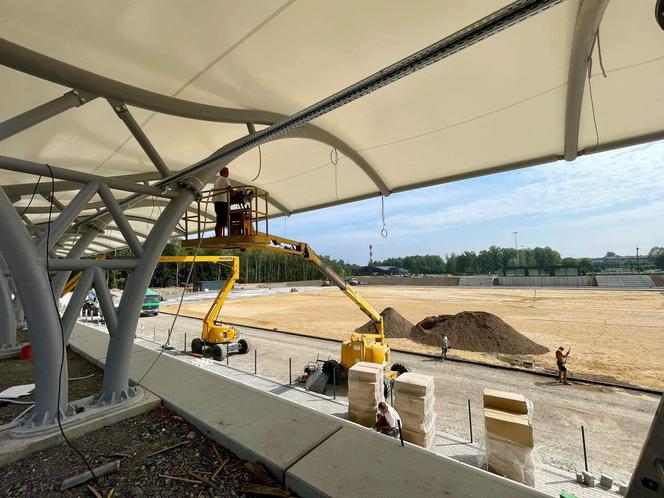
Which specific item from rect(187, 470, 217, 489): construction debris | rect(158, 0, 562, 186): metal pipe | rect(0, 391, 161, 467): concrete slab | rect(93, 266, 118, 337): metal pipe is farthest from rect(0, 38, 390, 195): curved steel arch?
rect(187, 470, 217, 489): construction debris

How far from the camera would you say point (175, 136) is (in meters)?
6.47

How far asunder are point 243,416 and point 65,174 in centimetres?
437

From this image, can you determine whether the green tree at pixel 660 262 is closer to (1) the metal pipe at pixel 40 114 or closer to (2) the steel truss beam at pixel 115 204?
(2) the steel truss beam at pixel 115 204

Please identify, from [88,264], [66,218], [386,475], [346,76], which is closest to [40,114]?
[66,218]

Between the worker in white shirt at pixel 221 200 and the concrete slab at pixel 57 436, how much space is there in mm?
3838

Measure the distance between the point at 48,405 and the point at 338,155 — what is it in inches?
292

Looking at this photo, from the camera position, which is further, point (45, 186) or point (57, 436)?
point (45, 186)

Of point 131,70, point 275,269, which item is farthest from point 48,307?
point 275,269

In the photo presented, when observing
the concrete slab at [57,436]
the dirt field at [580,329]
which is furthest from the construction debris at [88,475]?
the dirt field at [580,329]

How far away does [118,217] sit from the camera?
16.1 ft

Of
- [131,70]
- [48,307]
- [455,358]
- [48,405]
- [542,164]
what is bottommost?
[455,358]

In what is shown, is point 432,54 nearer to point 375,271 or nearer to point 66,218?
point 66,218

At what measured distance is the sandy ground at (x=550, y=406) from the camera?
7.47m

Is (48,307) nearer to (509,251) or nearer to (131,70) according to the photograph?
(131,70)
